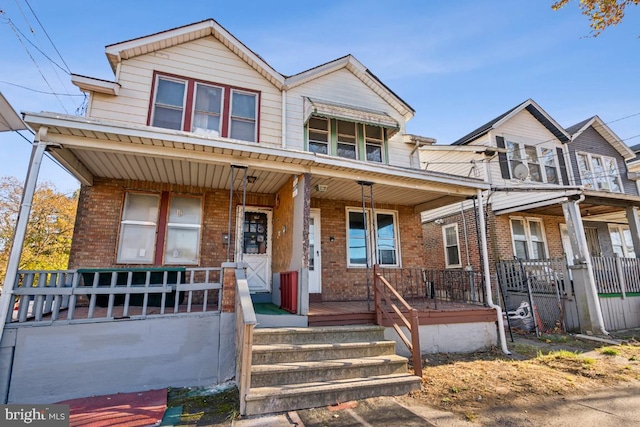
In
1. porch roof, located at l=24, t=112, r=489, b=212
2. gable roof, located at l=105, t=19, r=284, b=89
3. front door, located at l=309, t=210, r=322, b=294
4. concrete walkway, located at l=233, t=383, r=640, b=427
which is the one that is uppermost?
gable roof, located at l=105, t=19, r=284, b=89

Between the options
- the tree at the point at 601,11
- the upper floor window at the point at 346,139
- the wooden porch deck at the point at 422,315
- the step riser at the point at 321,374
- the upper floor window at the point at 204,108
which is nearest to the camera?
the step riser at the point at 321,374

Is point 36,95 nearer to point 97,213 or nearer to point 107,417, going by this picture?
point 97,213

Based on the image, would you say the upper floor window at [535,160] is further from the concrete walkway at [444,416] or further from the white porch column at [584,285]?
the concrete walkway at [444,416]

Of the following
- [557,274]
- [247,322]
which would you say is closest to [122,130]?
[247,322]

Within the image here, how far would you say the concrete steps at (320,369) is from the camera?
3.72 meters

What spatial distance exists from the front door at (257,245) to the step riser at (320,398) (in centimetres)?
400

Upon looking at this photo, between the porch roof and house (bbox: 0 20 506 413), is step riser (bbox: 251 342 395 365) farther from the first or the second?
the porch roof

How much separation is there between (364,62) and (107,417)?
10046mm

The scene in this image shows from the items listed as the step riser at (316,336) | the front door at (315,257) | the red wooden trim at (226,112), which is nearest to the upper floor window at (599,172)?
the front door at (315,257)

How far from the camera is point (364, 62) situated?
950 cm

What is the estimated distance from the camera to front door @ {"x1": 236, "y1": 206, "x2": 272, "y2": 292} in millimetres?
7535

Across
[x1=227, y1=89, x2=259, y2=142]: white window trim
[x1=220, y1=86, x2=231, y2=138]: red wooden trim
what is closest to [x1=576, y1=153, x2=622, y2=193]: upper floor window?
[x1=227, y1=89, x2=259, y2=142]: white window trim

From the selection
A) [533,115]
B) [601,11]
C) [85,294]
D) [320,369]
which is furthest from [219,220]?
[533,115]

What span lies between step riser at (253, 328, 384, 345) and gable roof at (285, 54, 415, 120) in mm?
6925
